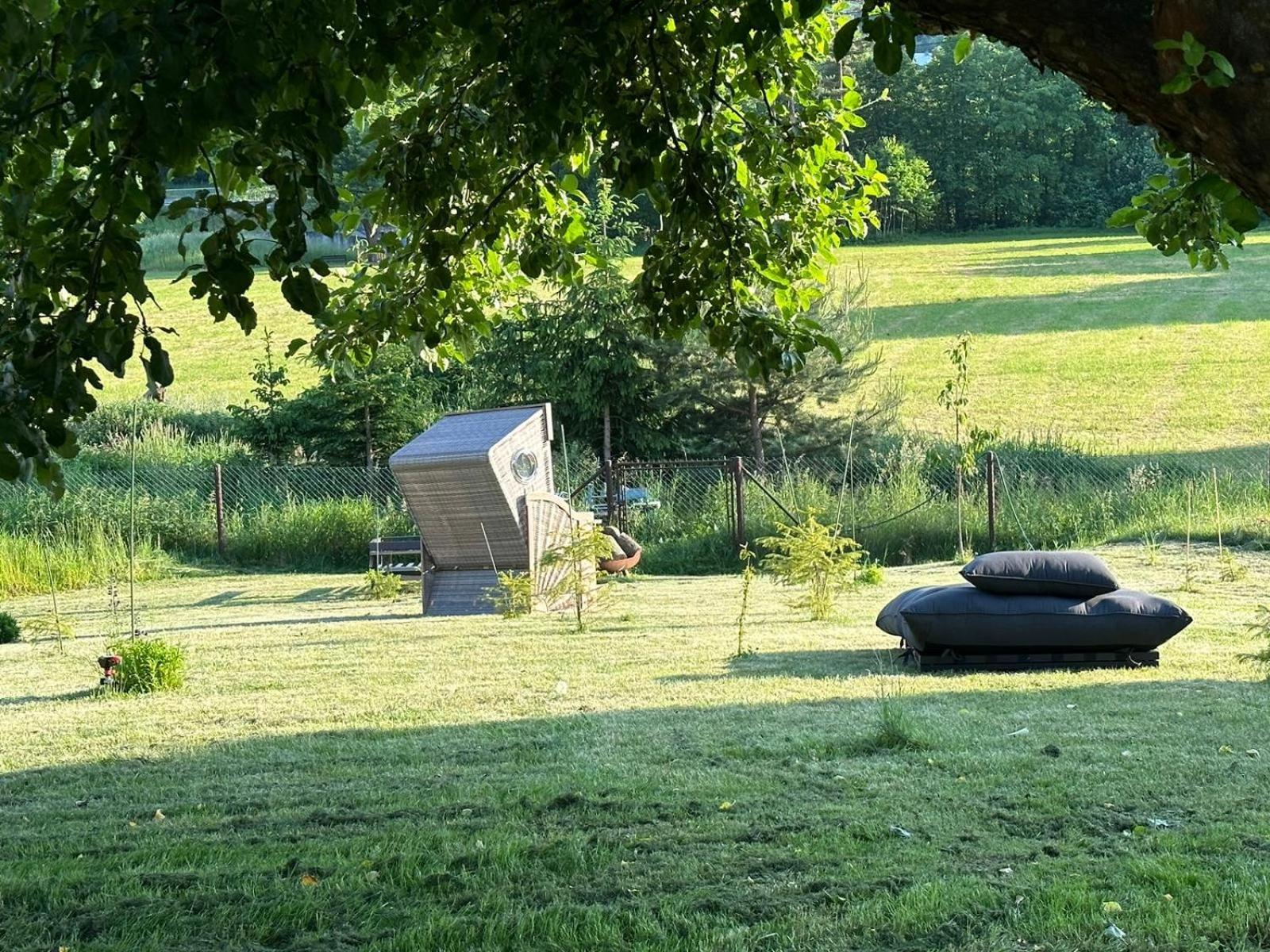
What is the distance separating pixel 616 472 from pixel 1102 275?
35.9 m

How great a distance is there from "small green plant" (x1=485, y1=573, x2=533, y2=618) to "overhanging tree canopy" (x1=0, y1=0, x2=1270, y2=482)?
5157mm

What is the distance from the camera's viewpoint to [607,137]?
520 cm

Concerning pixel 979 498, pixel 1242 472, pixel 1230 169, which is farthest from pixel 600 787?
pixel 1242 472

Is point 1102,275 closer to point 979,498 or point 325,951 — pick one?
point 979,498

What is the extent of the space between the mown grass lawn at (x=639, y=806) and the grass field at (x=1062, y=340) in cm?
1375

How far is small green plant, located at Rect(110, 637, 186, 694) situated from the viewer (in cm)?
829

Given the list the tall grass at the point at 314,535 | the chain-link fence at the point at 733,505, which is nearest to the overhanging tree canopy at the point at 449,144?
the chain-link fence at the point at 733,505

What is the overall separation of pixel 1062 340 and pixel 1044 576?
3242 centimetres

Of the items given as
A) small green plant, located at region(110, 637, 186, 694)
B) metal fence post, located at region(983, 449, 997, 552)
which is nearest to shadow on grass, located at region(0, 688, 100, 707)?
small green plant, located at region(110, 637, 186, 694)

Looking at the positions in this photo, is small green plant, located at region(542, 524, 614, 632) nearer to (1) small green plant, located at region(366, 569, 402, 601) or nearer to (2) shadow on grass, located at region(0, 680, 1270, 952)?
(1) small green plant, located at region(366, 569, 402, 601)

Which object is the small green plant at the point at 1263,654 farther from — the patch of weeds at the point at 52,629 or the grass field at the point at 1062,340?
the grass field at the point at 1062,340

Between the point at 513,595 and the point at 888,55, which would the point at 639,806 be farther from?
the point at 513,595

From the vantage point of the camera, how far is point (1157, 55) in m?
2.44

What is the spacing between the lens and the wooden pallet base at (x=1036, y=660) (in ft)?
26.5
